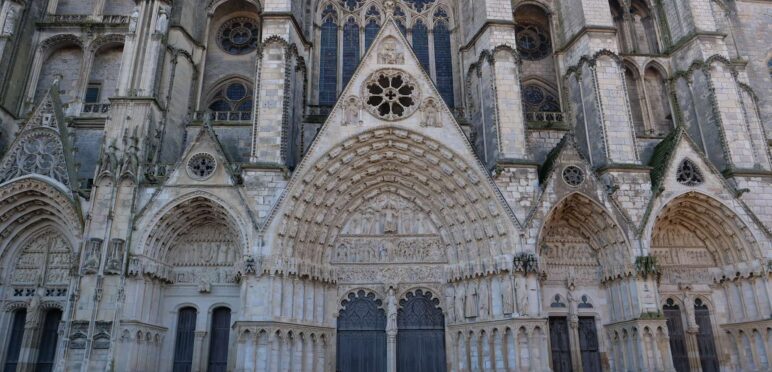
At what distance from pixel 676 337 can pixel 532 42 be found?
35.1ft

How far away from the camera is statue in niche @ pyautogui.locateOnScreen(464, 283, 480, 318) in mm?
14501

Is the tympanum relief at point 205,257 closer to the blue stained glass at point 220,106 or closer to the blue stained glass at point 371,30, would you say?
the blue stained glass at point 220,106

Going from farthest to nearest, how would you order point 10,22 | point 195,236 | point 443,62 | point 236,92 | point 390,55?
point 443,62 < point 236,92 < point 10,22 < point 390,55 < point 195,236

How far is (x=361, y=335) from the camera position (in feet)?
49.9

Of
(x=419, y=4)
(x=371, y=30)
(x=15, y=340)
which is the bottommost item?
(x=15, y=340)

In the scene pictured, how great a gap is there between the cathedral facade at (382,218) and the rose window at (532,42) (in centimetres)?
206

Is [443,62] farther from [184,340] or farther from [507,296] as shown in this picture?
[184,340]

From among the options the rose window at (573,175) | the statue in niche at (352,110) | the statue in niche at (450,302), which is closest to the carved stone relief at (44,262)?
the statue in niche at (352,110)

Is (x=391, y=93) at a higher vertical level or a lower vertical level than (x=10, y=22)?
lower

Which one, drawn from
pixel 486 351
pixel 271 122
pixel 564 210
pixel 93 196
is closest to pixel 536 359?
pixel 486 351

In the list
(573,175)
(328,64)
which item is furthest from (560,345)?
(328,64)

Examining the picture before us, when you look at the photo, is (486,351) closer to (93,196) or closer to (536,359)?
(536,359)

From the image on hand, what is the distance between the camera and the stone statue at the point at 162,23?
16.3 meters

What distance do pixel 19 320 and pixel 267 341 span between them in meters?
7.44
